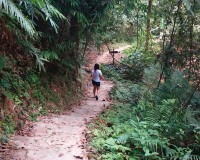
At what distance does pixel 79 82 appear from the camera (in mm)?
11594

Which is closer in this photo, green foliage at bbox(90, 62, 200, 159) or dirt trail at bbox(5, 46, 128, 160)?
dirt trail at bbox(5, 46, 128, 160)

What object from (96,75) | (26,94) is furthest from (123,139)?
(96,75)

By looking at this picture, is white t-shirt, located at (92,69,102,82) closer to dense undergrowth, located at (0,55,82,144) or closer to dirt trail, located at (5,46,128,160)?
dense undergrowth, located at (0,55,82,144)

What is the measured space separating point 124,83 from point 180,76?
8347mm

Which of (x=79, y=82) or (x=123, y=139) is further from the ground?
(x=79, y=82)

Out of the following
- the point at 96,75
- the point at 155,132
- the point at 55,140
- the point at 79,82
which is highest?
the point at 96,75

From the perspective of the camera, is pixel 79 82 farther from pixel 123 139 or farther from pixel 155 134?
pixel 123 139

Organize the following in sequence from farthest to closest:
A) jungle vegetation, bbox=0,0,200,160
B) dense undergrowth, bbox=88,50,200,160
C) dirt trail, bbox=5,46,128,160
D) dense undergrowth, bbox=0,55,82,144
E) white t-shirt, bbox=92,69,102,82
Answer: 1. white t-shirt, bbox=92,69,102,82
2. dense undergrowth, bbox=0,55,82,144
3. jungle vegetation, bbox=0,0,200,160
4. dense undergrowth, bbox=88,50,200,160
5. dirt trail, bbox=5,46,128,160

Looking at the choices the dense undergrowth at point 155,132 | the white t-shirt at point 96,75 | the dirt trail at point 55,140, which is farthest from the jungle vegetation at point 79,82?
the white t-shirt at point 96,75

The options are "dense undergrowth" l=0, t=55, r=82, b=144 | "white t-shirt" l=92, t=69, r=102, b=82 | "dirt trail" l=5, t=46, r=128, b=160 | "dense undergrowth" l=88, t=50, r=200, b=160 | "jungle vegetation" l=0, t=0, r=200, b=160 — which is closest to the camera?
"dirt trail" l=5, t=46, r=128, b=160

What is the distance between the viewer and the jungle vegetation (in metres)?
5.43

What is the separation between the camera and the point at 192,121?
6.00m

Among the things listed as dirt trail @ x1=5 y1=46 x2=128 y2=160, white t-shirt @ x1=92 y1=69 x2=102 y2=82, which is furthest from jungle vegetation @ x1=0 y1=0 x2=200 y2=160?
Result: white t-shirt @ x1=92 y1=69 x2=102 y2=82

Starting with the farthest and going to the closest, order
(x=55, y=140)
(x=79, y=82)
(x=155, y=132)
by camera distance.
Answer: (x=79, y=82) < (x=155, y=132) < (x=55, y=140)
